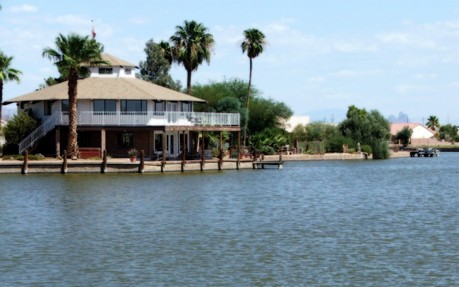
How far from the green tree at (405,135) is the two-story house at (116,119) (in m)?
99.0

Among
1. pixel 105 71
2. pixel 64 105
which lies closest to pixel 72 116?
pixel 64 105

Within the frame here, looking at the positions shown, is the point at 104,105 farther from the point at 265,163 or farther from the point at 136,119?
the point at 265,163

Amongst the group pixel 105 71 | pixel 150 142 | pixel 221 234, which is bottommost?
pixel 221 234

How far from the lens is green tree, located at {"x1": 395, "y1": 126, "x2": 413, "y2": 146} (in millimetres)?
174750

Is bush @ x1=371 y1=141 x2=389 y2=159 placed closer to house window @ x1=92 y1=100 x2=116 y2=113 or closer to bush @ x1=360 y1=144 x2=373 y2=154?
bush @ x1=360 y1=144 x2=373 y2=154

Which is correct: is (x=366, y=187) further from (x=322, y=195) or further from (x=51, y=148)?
(x=51, y=148)

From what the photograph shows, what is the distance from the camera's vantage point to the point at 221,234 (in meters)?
35.0

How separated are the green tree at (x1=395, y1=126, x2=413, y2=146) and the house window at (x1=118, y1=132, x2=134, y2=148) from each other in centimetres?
10625

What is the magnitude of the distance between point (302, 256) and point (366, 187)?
35676 mm

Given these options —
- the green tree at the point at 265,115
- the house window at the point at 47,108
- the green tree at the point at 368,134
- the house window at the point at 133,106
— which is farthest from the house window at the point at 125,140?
the green tree at the point at 368,134

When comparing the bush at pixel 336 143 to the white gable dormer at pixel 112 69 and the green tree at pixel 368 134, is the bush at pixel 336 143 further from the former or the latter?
the white gable dormer at pixel 112 69

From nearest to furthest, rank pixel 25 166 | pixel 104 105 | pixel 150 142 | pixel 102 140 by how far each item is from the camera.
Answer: pixel 25 166 < pixel 102 140 < pixel 150 142 < pixel 104 105

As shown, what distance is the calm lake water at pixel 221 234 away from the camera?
25.9 m

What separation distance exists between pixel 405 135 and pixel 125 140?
350 ft
